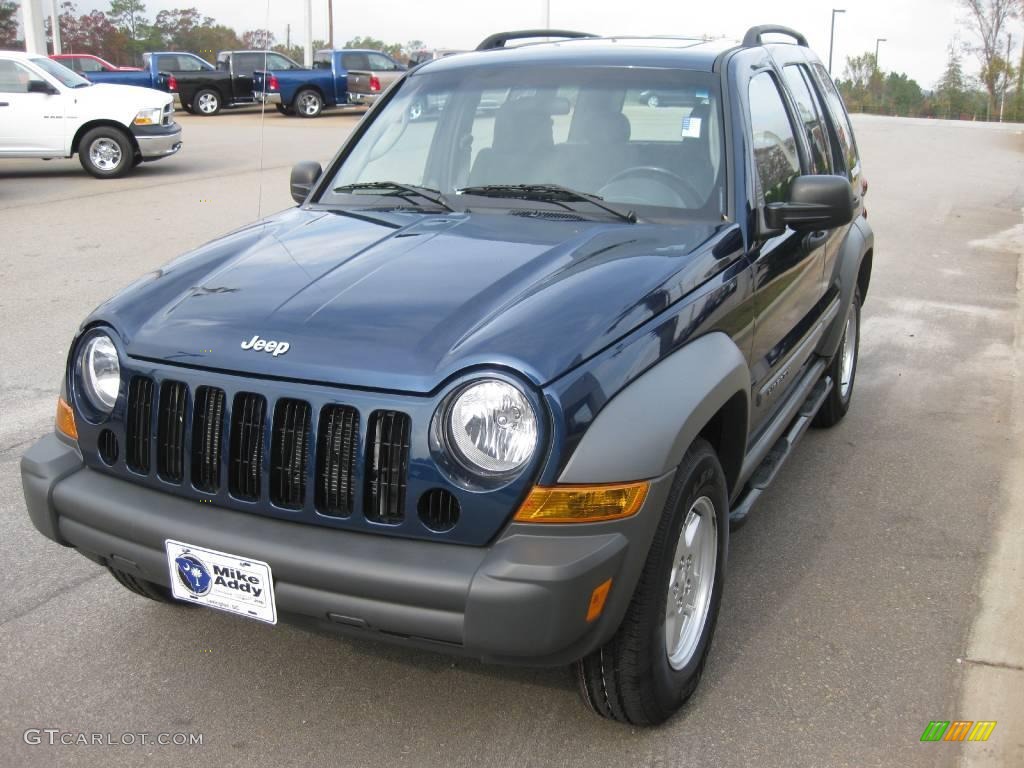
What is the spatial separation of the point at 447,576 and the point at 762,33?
3363mm

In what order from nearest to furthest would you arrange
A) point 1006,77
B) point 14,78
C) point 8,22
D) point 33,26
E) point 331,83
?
point 14,78, point 331,83, point 33,26, point 8,22, point 1006,77

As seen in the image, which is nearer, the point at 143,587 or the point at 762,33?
the point at 143,587

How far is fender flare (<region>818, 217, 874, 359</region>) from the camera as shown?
16.8ft

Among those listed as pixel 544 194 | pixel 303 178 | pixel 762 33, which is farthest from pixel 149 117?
pixel 544 194

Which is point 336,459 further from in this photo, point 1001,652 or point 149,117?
point 149,117

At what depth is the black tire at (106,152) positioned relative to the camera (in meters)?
15.2

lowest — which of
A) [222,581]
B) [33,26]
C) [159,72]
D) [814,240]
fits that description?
[222,581]

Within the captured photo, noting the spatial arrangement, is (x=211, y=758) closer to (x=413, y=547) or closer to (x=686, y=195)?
(x=413, y=547)

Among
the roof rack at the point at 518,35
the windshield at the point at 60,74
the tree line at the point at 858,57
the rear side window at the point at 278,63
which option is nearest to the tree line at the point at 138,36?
the tree line at the point at 858,57

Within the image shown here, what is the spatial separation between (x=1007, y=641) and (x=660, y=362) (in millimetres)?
1721

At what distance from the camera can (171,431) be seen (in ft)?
9.47

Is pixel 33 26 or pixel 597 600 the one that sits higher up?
pixel 33 26

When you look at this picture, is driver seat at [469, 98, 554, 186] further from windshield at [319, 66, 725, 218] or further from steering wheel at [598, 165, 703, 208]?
steering wheel at [598, 165, 703, 208]

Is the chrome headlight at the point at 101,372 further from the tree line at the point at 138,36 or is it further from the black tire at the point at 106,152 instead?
the tree line at the point at 138,36
